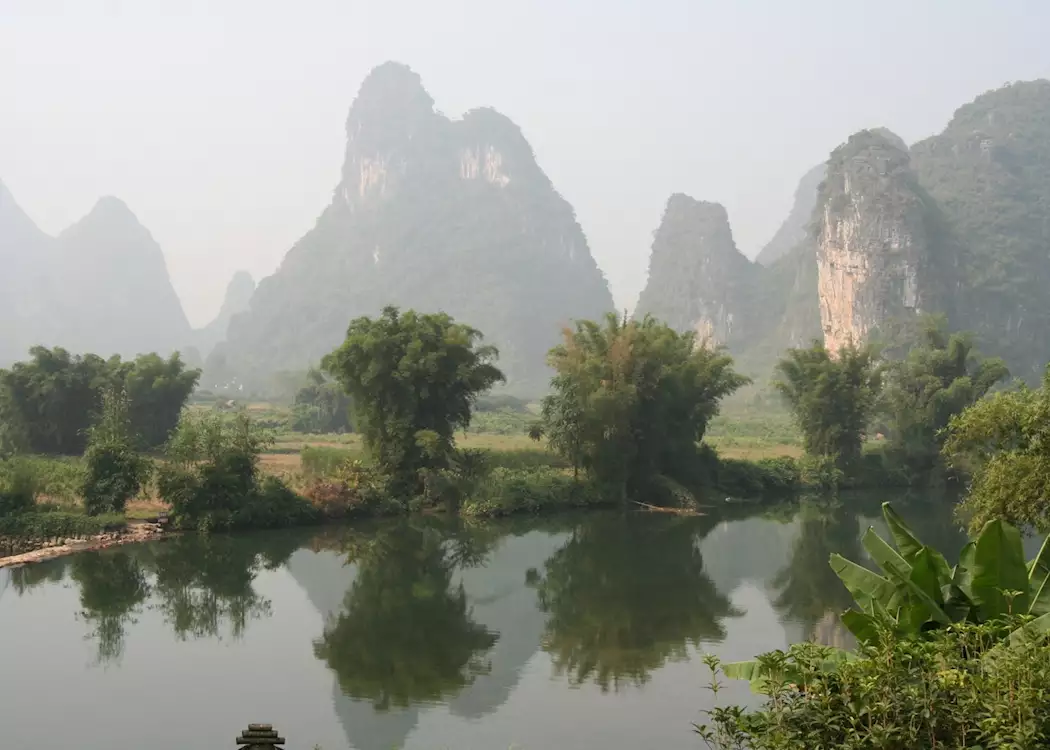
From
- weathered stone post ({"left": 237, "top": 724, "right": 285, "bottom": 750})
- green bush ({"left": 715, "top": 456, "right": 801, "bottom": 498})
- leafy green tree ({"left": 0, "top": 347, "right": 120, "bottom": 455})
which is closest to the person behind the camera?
weathered stone post ({"left": 237, "top": 724, "right": 285, "bottom": 750})

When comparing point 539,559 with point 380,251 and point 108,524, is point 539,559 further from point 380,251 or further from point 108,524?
point 380,251

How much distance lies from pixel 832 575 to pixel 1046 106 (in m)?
82.3

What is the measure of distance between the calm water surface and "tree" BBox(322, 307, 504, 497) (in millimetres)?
2612

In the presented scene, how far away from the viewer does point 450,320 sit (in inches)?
830

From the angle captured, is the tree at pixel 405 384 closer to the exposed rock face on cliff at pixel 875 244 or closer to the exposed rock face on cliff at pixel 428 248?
the exposed rock face on cliff at pixel 875 244

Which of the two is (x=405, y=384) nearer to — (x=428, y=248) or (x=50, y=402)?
(x=50, y=402)

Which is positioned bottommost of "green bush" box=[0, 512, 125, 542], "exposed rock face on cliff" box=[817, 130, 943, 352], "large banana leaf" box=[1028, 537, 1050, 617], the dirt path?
the dirt path

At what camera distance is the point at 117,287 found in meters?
124

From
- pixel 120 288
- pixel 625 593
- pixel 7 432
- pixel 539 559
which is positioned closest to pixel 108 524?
pixel 539 559

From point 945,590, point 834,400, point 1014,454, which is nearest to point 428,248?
point 834,400

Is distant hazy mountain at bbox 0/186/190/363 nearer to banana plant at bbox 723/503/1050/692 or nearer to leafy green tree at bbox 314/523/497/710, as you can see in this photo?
leafy green tree at bbox 314/523/497/710

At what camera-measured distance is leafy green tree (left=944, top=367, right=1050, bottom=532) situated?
885 cm

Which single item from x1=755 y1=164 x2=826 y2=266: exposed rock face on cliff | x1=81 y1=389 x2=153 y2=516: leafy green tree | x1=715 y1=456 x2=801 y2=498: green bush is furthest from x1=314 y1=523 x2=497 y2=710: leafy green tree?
x1=755 y1=164 x2=826 y2=266: exposed rock face on cliff

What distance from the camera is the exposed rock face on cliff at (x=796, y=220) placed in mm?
130250
